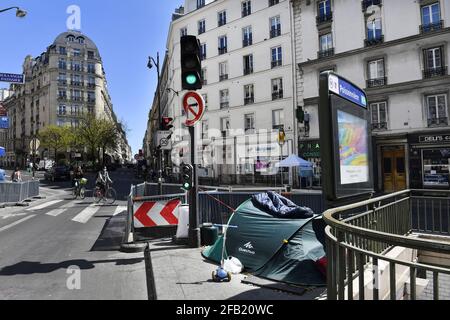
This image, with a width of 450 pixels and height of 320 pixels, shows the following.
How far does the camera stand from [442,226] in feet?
21.9

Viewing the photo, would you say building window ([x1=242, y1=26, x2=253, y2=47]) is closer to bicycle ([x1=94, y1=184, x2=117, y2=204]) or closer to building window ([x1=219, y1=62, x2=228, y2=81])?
building window ([x1=219, y1=62, x2=228, y2=81])

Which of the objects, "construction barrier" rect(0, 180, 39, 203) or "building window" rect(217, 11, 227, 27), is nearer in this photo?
"construction barrier" rect(0, 180, 39, 203)

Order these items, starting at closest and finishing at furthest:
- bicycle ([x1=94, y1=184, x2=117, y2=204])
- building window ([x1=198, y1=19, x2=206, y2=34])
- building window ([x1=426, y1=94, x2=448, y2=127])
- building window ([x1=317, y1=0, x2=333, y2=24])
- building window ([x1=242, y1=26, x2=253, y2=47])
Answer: bicycle ([x1=94, y1=184, x2=117, y2=204]) < building window ([x1=426, y1=94, x2=448, y2=127]) < building window ([x1=317, y1=0, x2=333, y2=24]) < building window ([x1=242, y1=26, x2=253, y2=47]) < building window ([x1=198, y1=19, x2=206, y2=34])

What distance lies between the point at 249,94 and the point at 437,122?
16.1 meters

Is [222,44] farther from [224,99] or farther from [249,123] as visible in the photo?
[249,123]

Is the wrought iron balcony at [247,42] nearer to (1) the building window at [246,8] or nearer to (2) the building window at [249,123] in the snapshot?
(1) the building window at [246,8]

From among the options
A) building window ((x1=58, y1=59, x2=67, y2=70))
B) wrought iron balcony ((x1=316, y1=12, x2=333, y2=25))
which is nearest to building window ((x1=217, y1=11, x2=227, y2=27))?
wrought iron balcony ((x1=316, y1=12, x2=333, y2=25))

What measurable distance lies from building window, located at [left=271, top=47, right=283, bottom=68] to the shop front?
42.2ft

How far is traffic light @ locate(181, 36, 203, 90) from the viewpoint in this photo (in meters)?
6.61

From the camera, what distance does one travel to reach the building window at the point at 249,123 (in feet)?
107

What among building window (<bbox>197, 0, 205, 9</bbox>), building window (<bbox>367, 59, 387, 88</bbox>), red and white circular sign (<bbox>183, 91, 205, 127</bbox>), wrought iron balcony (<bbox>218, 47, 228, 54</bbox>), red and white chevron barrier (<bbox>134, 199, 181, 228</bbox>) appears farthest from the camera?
building window (<bbox>197, 0, 205, 9</bbox>)

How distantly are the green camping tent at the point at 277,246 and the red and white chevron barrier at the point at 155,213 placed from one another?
2.13 metres
